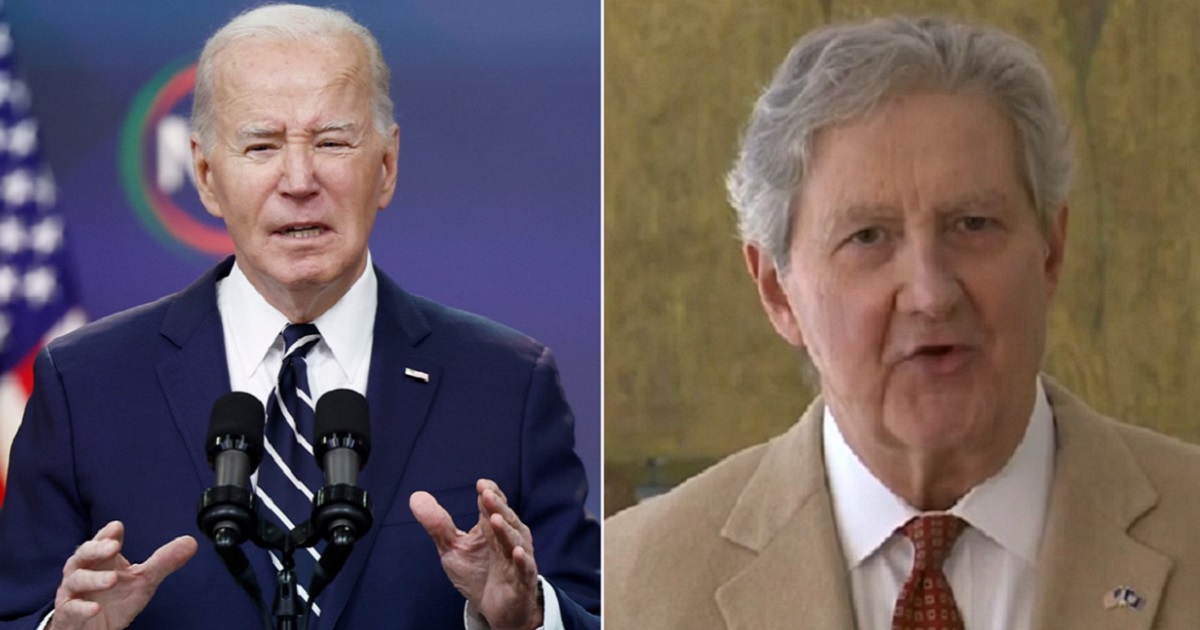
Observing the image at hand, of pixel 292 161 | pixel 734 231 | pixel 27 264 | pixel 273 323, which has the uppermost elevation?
pixel 292 161

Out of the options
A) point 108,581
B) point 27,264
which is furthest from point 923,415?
point 27,264

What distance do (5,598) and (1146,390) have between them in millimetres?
2661

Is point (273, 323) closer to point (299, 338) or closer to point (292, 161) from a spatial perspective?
point (299, 338)

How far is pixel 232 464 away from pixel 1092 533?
1.89m

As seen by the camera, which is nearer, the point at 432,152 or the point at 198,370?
the point at 198,370

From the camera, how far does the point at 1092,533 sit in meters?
4.02

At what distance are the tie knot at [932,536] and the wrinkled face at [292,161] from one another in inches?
57.3

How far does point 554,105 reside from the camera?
174 inches

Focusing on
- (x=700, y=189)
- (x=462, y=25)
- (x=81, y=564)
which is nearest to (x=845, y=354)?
(x=700, y=189)

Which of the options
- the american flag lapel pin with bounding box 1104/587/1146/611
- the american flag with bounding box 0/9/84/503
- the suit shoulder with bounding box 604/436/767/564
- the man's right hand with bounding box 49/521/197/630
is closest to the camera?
the man's right hand with bounding box 49/521/197/630

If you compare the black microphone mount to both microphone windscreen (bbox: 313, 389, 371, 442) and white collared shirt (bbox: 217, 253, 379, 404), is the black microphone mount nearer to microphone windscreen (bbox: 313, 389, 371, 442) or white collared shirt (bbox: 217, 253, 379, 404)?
microphone windscreen (bbox: 313, 389, 371, 442)

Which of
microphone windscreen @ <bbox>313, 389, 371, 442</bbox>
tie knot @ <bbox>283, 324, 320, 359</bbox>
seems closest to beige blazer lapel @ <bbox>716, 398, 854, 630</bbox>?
microphone windscreen @ <bbox>313, 389, 371, 442</bbox>

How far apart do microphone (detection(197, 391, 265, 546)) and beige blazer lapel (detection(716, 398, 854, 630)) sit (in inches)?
44.9

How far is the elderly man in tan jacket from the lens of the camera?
4031 millimetres
